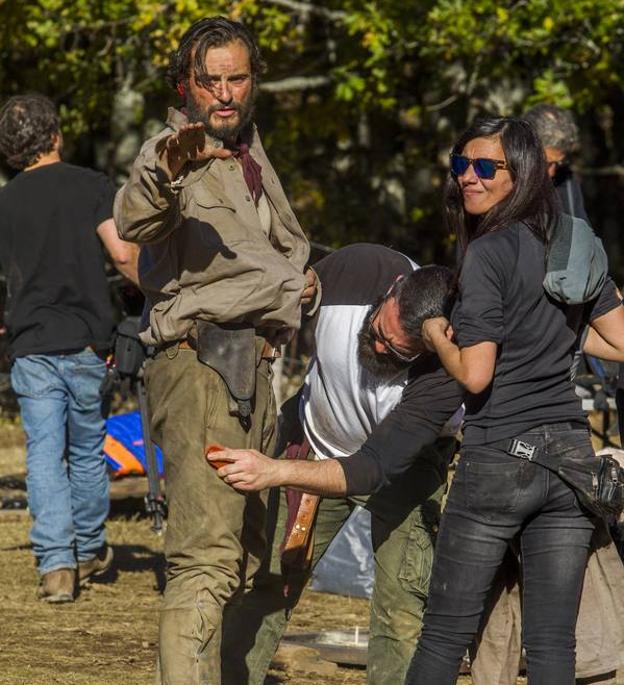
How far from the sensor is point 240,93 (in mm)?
4309

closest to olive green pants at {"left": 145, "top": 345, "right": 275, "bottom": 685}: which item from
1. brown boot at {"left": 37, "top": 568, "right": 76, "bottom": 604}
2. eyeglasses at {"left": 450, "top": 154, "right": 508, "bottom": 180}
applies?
eyeglasses at {"left": 450, "top": 154, "right": 508, "bottom": 180}

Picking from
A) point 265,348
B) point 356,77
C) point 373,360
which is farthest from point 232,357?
point 356,77

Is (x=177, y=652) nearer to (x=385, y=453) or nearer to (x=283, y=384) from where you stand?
(x=385, y=453)

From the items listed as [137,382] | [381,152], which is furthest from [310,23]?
[137,382]

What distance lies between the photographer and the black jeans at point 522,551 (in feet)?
12.6

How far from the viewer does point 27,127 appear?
6.35 meters

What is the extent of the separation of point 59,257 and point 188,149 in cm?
272

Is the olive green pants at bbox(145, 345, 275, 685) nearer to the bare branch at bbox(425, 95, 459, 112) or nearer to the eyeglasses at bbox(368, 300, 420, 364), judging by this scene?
the eyeglasses at bbox(368, 300, 420, 364)

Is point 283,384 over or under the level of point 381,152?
under

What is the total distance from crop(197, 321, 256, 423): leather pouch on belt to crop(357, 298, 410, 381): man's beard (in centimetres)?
34

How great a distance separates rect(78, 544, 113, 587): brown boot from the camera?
266 inches

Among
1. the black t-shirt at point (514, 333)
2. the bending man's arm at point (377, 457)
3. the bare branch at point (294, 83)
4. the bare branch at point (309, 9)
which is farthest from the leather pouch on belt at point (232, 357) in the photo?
the bare branch at point (294, 83)

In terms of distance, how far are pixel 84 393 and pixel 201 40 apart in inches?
97.8

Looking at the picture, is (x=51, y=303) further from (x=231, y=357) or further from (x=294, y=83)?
(x=294, y=83)
